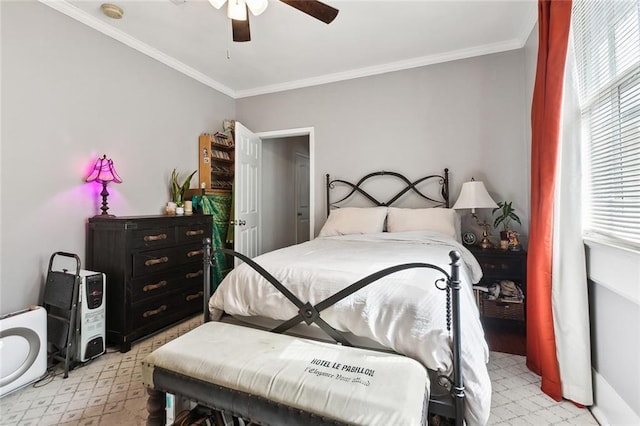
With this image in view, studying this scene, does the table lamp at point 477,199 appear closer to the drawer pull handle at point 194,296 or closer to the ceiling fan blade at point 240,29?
the ceiling fan blade at point 240,29

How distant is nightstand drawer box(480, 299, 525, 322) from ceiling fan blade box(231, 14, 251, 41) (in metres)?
2.99

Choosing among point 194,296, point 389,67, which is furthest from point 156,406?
point 389,67

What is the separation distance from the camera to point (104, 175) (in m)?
2.44

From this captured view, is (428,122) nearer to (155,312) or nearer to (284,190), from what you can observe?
(284,190)

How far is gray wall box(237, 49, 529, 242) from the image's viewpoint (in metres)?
3.00

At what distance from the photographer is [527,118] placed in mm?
2910

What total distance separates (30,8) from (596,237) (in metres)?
4.07

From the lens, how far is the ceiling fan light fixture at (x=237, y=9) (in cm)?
188

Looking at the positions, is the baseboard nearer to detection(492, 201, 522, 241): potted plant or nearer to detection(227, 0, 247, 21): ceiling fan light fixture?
detection(492, 201, 522, 241): potted plant

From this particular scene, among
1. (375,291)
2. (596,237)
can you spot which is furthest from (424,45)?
(375,291)

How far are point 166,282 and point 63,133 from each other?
1483mm

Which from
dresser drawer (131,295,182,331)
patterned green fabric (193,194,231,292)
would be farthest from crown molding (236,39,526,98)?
dresser drawer (131,295,182,331)

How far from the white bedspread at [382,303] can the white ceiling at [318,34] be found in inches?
82.0

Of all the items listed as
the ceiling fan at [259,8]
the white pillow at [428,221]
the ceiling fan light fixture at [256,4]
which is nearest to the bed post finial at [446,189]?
the white pillow at [428,221]
